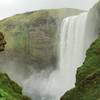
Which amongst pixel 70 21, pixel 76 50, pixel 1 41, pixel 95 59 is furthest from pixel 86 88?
pixel 70 21

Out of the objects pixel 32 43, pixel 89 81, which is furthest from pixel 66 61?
pixel 89 81

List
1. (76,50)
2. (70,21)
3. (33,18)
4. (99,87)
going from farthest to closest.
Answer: (33,18)
(70,21)
(76,50)
(99,87)

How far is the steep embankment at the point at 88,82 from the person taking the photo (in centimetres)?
2259

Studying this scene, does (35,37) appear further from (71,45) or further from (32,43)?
(71,45)

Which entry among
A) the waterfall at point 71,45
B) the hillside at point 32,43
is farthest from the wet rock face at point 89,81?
the hillside at point 32,43

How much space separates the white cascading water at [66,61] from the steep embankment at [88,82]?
38.6m

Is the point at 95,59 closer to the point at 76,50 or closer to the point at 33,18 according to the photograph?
the point at 76,50

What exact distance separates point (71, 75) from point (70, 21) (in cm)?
1120

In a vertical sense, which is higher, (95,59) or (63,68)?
(95,59)

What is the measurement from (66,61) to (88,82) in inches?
2159

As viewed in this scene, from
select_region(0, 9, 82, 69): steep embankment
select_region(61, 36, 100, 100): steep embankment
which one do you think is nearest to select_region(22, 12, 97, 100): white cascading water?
select_region(0, 9, 82, 69): steep embankment

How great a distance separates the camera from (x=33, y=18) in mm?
96938

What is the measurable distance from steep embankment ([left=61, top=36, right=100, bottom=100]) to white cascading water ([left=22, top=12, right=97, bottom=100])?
38.6 meters

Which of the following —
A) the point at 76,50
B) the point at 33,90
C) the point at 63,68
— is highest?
the point at 76,50
